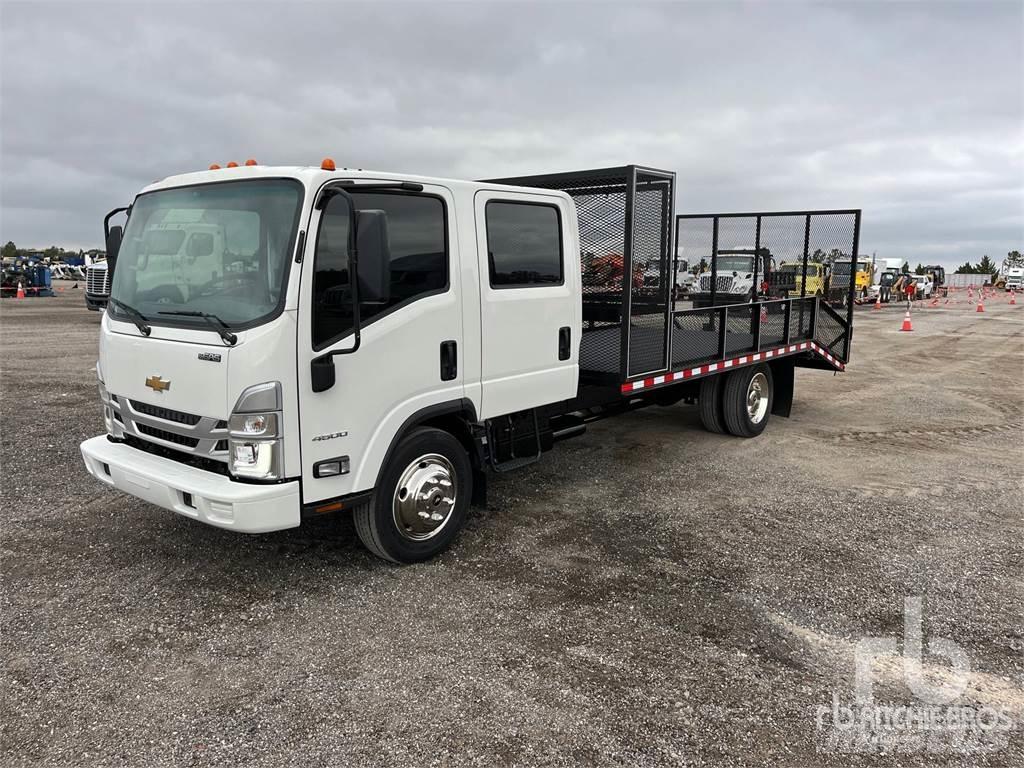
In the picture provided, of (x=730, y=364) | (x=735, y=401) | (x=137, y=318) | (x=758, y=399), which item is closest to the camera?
(x=137, y=318)

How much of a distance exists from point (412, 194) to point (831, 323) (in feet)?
22.7

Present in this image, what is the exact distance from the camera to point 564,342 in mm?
5441

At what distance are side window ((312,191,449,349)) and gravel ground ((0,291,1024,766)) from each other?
1618mm

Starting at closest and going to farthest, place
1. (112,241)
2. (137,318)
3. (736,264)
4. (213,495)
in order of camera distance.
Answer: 1. (213,495)
2. (137,318)
3. (112,241)
4. (736,264)

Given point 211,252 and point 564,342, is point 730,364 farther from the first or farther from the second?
point 211,252

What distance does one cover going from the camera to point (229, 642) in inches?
149

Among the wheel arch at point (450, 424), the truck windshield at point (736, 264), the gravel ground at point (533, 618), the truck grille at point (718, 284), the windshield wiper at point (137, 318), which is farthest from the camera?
the truck grille at point (718, 284)

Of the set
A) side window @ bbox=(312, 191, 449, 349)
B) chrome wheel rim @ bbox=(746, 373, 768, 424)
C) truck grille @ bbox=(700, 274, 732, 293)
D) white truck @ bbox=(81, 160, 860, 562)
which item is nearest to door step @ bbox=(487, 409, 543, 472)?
white truck @ bbox=(81, 160, 860, 562)

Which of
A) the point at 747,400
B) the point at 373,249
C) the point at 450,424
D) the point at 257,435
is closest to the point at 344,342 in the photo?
the point at 373,249

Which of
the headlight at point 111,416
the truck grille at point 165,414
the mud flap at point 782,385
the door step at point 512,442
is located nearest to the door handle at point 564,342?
the door step at point 512,442

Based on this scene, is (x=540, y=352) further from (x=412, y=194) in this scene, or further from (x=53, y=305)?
(x=53, y=305)

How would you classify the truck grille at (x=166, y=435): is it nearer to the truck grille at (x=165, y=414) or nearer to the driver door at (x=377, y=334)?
the truck grille at (x=165, y=414)

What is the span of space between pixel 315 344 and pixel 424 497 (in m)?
1.26

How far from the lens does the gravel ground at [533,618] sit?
308cm
